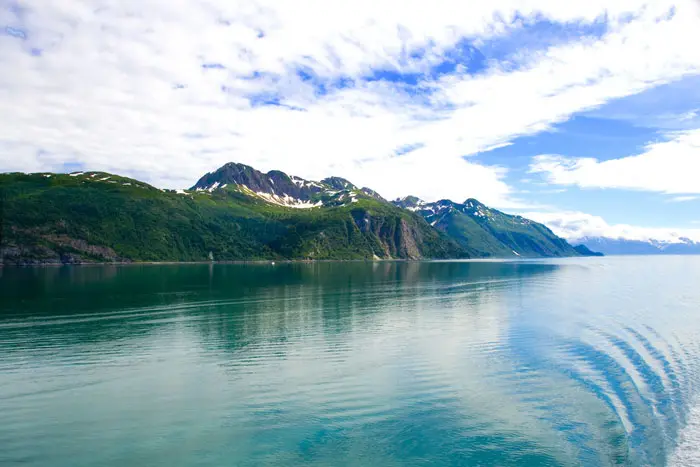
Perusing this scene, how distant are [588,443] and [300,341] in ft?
134

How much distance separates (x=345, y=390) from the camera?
140 ft

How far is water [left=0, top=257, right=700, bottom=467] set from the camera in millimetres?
30828

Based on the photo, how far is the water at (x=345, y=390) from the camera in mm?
30828

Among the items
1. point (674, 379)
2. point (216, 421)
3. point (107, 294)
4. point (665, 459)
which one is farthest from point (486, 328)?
point (107, 294)

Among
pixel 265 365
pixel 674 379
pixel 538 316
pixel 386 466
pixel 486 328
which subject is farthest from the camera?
pixel 538 316

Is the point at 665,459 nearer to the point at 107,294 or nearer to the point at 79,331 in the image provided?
the point at 79,331

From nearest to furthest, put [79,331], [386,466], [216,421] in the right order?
1. [386,466]
2. [216,421]
3. [79,331]

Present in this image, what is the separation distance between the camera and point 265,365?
52031 millimetres

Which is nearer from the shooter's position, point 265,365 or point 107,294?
point 265,365

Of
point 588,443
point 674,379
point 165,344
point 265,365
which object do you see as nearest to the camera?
point 588,443

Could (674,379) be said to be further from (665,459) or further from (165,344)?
(165,344)

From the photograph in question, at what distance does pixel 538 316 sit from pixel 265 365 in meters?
60.2

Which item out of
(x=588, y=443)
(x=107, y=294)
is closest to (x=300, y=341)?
(x=588, y=443)

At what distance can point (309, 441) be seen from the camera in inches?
1260
